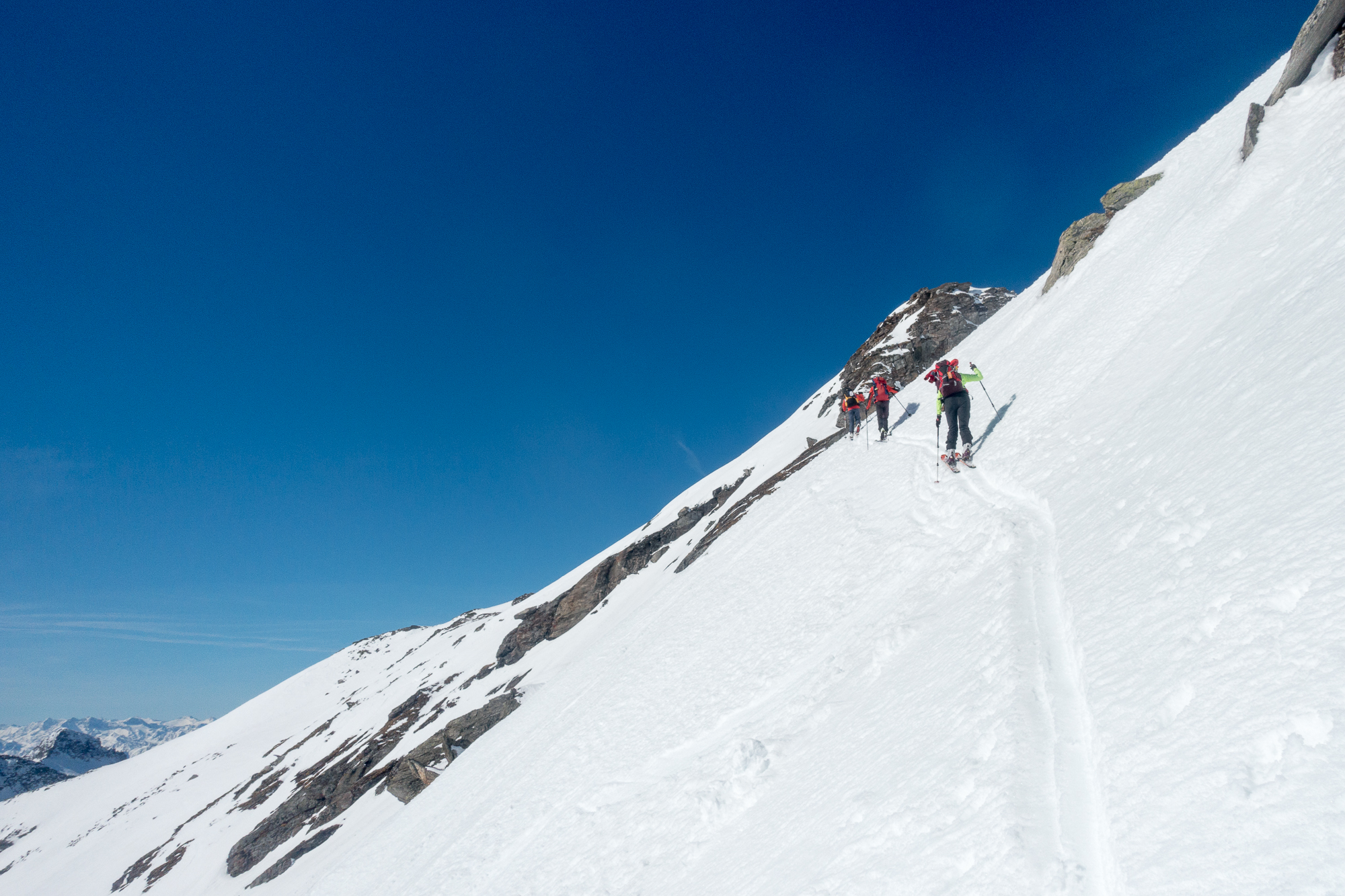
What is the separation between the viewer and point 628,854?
705 centimetres

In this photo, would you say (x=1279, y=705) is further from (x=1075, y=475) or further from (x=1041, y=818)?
(x=1075, y=475)

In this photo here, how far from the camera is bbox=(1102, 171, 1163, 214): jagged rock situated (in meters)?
21.5

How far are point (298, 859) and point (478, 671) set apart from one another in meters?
15.6

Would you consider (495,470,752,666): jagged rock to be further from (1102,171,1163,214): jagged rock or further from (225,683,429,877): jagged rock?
(1102,171,1163,214): jagged rock

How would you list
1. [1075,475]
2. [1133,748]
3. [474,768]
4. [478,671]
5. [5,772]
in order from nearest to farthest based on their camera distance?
[1133,748], [1075,475], [474,768], [478,671], [5,772]

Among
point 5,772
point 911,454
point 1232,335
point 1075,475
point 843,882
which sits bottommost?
point 843,882

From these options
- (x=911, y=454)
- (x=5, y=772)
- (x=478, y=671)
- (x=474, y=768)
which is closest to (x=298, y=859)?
(x=478, y=671)

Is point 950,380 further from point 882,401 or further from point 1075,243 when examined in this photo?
point 1075,243

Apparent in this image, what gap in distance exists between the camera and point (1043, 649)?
5.23m

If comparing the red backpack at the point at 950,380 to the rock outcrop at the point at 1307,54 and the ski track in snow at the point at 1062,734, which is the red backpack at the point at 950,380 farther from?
the rock outcrop at the point at 1307,54

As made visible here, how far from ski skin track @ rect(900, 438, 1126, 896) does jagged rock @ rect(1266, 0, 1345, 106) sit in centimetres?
1651

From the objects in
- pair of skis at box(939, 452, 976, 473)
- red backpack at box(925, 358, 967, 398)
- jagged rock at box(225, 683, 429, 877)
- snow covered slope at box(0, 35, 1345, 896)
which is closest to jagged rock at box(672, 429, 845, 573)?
snow covered slope at box(0, 35, 1345, 896)

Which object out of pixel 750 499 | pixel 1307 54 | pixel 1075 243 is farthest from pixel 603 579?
pixel 1307 54

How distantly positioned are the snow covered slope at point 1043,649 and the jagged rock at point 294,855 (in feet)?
57.2
